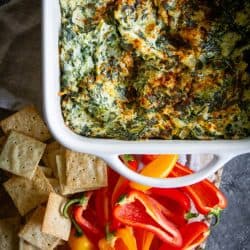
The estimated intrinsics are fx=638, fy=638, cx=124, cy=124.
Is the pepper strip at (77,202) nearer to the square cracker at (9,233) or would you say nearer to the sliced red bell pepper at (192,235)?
the square cracker at (9,233)

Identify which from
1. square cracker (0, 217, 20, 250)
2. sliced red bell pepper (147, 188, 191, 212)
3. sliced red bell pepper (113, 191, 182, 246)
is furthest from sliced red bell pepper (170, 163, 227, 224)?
square cracker (0, 217, 20, 250)

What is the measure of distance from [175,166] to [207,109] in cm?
50

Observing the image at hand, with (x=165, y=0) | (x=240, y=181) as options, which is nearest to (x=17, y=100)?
(x=165, y=0)

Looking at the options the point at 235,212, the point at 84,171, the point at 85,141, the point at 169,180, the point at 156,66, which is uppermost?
the point at 156,66

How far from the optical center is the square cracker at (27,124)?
2176 mm

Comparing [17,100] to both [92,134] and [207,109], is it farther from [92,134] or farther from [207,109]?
[207,109]

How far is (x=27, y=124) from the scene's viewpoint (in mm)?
2197

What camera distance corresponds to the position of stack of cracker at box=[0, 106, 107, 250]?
2.16 meters

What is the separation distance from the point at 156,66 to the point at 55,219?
715 millimetres

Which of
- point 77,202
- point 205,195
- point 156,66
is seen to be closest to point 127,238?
point 77,202

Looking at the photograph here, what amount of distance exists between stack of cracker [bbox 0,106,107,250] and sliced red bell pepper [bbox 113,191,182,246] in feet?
0.43

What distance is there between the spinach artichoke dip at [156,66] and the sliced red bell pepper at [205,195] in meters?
0.48

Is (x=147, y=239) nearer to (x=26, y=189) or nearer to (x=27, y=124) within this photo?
(x=26, y=189)

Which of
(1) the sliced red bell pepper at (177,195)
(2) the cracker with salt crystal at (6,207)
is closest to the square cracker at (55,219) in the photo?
(2) the cracker with salt crystal at (6,207)
